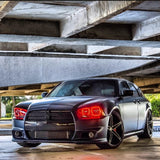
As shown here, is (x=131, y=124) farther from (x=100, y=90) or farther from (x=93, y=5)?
(x=93, y=5)

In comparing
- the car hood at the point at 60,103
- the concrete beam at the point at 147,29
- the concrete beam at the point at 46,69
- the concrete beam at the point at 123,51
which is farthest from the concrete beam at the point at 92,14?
the concrete beam at the point at 46,69

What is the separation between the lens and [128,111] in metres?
10.9

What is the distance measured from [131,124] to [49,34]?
4214 mm

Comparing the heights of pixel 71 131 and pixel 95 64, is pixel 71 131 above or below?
below

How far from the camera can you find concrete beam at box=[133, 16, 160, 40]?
13.6 metres

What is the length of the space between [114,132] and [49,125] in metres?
1.38

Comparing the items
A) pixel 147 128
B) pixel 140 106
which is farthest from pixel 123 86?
pixel 147 128

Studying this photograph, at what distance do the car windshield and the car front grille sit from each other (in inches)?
53.9

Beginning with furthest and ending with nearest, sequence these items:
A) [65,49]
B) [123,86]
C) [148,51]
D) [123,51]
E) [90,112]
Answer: [148,51] → [123,51] → [65,49] → [123,86] → [90,112]

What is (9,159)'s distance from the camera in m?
8.46

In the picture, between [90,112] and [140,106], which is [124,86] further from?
[90,112]

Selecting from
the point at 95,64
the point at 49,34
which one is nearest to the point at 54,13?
the point at 49,34

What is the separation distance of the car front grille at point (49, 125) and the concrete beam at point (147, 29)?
5140 millimetres

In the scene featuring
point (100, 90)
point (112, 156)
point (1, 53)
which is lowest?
point (112, 156)
